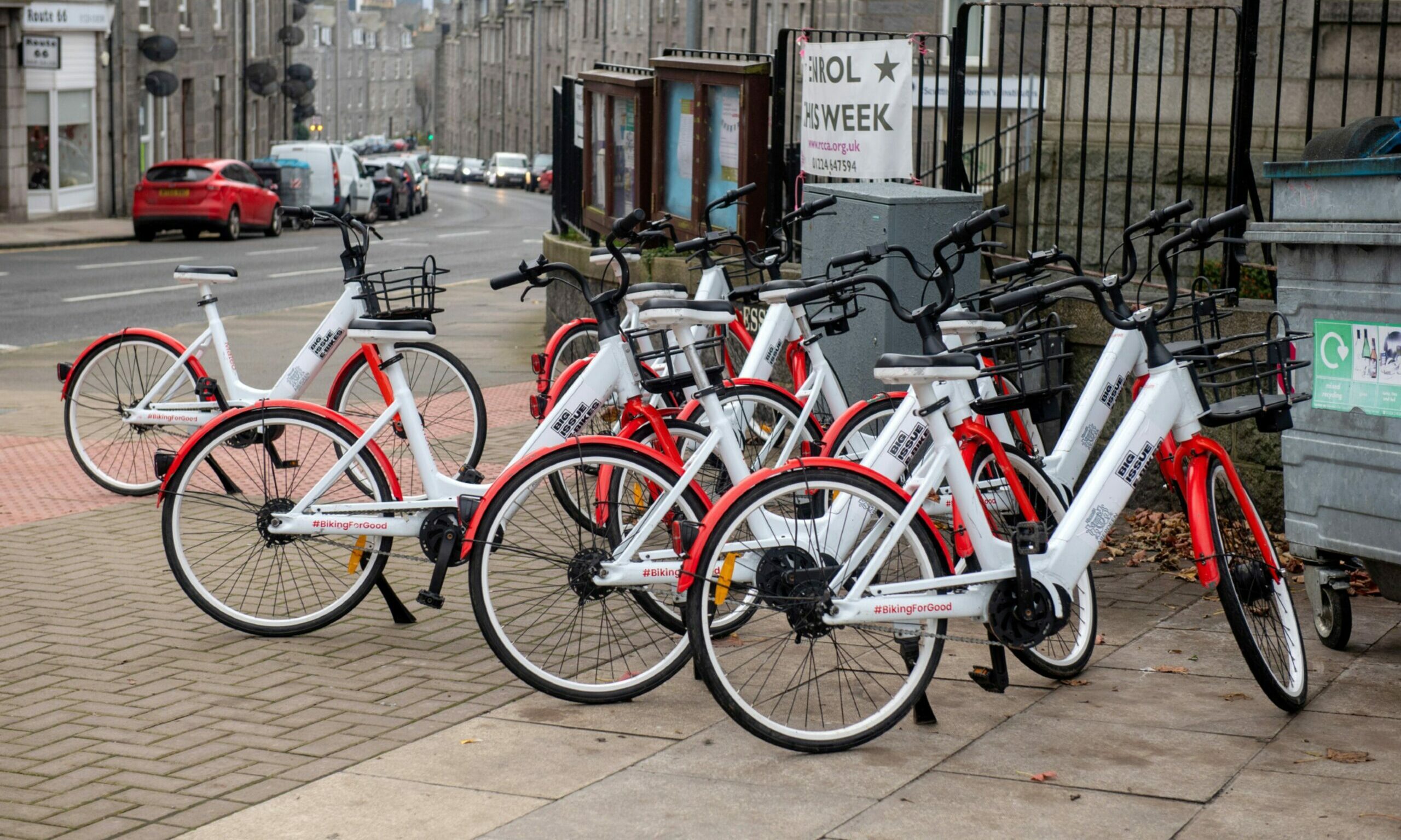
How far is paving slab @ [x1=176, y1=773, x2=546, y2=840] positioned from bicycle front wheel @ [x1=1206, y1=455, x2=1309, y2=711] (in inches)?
83.5

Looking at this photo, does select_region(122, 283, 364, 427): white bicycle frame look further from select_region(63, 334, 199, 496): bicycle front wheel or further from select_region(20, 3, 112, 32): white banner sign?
select_region(20, 3, 112, 32): white banner sign

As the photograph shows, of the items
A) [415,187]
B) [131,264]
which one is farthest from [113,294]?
[415,187]

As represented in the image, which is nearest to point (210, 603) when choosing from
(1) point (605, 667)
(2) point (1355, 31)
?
(1) point (605, 667)

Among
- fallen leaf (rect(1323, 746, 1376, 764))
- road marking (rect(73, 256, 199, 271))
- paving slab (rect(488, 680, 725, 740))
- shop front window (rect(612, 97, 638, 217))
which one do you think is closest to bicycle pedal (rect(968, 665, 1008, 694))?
paving slab (rect(488, 680, 725, 740))

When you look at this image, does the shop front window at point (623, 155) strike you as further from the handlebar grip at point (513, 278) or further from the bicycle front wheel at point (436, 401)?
the handlebar grip at point (513, 278)

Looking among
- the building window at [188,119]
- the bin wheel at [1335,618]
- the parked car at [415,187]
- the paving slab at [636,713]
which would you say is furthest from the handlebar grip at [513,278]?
the building window at [188,119]

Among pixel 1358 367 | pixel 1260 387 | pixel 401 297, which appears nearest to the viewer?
pixel 1260 387

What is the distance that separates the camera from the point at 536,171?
86.4 metres

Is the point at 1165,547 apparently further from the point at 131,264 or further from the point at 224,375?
the point at 131,264

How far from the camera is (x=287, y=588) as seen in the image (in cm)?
643

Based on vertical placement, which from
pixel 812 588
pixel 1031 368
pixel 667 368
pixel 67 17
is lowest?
pixel 812 588

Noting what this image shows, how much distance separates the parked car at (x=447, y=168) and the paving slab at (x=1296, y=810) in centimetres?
9289

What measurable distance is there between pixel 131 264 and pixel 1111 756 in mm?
23802

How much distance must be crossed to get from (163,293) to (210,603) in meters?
16.2
